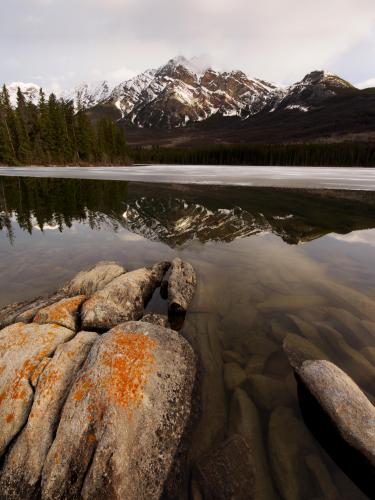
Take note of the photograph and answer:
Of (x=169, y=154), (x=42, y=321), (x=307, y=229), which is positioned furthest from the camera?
(x=169, y=154)

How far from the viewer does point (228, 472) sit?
380cm

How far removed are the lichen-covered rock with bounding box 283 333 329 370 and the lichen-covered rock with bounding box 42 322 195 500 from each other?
2.27 metres

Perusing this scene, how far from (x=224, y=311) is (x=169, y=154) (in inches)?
5604

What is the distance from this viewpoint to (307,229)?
15492 millimetres

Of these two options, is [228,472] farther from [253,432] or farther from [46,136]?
[46,136]

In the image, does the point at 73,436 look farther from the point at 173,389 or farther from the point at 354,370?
the point at 354,370

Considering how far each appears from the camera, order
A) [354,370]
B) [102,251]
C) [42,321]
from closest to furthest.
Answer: [354,370] → [42,321] → [102,251]

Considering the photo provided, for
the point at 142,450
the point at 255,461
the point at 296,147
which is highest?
the point at 296,147

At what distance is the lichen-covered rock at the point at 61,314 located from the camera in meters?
6.21

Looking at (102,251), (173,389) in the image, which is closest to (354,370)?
(173,389)

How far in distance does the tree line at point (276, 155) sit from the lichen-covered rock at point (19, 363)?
125905 millimetres

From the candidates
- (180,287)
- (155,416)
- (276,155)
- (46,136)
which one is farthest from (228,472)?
(276,155)

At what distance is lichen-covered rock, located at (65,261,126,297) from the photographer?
8038mm

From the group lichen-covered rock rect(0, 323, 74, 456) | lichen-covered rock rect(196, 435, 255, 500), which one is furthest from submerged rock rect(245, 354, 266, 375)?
lichen-covered rock rect(0, 323, 74, 456)
